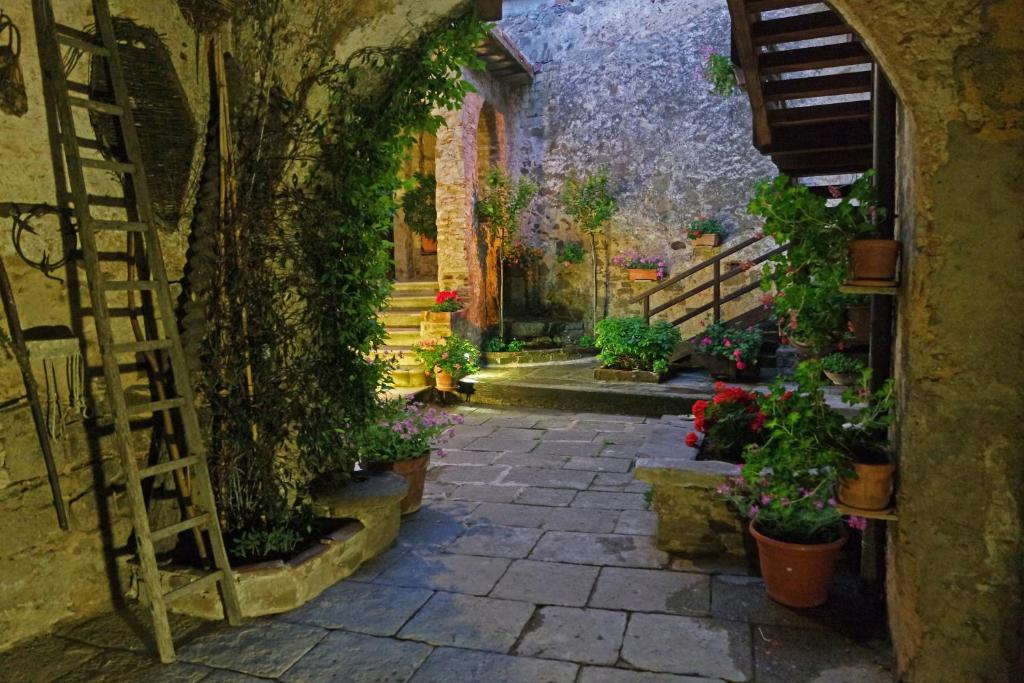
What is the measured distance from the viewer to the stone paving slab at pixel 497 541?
3496 mm

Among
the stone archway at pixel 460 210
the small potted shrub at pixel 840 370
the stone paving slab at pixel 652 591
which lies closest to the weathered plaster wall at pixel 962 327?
the stone paving slab at pixel 652 591

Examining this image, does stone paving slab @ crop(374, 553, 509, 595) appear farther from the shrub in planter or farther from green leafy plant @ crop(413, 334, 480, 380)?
the shrub in planter

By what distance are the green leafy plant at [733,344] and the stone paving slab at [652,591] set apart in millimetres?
4375

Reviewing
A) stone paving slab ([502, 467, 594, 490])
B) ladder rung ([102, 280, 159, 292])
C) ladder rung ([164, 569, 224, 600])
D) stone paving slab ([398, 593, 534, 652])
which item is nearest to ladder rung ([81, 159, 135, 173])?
ladder rung ([102, 280, 159, 292])

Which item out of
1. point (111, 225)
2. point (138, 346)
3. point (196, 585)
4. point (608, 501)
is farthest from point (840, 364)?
point (111, 225)

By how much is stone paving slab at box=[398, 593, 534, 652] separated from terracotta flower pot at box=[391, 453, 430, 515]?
1.09 metres

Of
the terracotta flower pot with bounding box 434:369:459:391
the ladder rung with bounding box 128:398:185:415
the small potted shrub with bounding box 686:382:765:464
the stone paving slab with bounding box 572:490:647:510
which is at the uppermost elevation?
the ladder rung with bounding box 128:398:185:415

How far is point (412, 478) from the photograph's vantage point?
4082 millimetres

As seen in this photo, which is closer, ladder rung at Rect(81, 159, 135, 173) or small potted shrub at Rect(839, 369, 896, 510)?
small potted shrub at Rect(839, 369, 896, 510)

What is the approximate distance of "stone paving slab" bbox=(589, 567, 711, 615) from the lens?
9.39 ft

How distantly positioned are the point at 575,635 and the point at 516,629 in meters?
0.24

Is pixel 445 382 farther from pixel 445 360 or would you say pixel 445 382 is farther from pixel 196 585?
pixel 196 585

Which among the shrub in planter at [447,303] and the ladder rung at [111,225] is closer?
the ladder rung at [111,225]

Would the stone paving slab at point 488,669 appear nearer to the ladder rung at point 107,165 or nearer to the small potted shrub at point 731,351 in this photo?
the ladder rung at point 107,165
